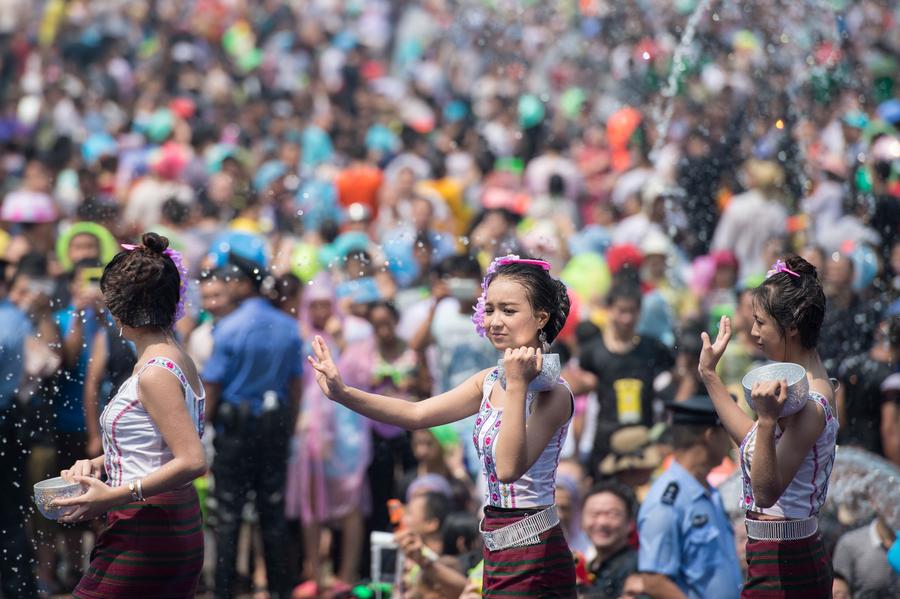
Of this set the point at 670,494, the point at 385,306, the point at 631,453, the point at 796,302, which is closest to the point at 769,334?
the point at 796,302

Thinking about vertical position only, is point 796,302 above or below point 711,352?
above

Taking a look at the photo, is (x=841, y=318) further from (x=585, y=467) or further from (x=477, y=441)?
(x=477, y=441)

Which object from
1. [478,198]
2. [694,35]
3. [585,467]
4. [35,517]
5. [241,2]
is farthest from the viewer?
[241,2]

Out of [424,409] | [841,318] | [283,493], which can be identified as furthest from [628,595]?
[841,318]

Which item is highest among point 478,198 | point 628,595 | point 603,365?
point 478,198

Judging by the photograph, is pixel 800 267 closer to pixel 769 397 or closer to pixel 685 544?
pixel 769 397

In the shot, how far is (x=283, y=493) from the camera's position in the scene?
7.46 metres

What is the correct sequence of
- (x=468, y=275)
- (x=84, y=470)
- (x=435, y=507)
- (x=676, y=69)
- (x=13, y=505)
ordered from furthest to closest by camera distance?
(x=676, y=69), (x=468, y=275), (x=435, y=507), (x=13, y=505), (x=84, y=470)

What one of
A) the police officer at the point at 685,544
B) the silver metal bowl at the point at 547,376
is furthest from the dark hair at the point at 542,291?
the police officer at the point at 685,544

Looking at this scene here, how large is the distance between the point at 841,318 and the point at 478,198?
5067 millimetres

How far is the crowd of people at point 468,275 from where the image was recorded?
6.16 m

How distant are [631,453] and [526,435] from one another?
10.8ft

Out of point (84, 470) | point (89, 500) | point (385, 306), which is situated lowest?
point (89, 500)

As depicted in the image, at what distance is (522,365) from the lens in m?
4.09
